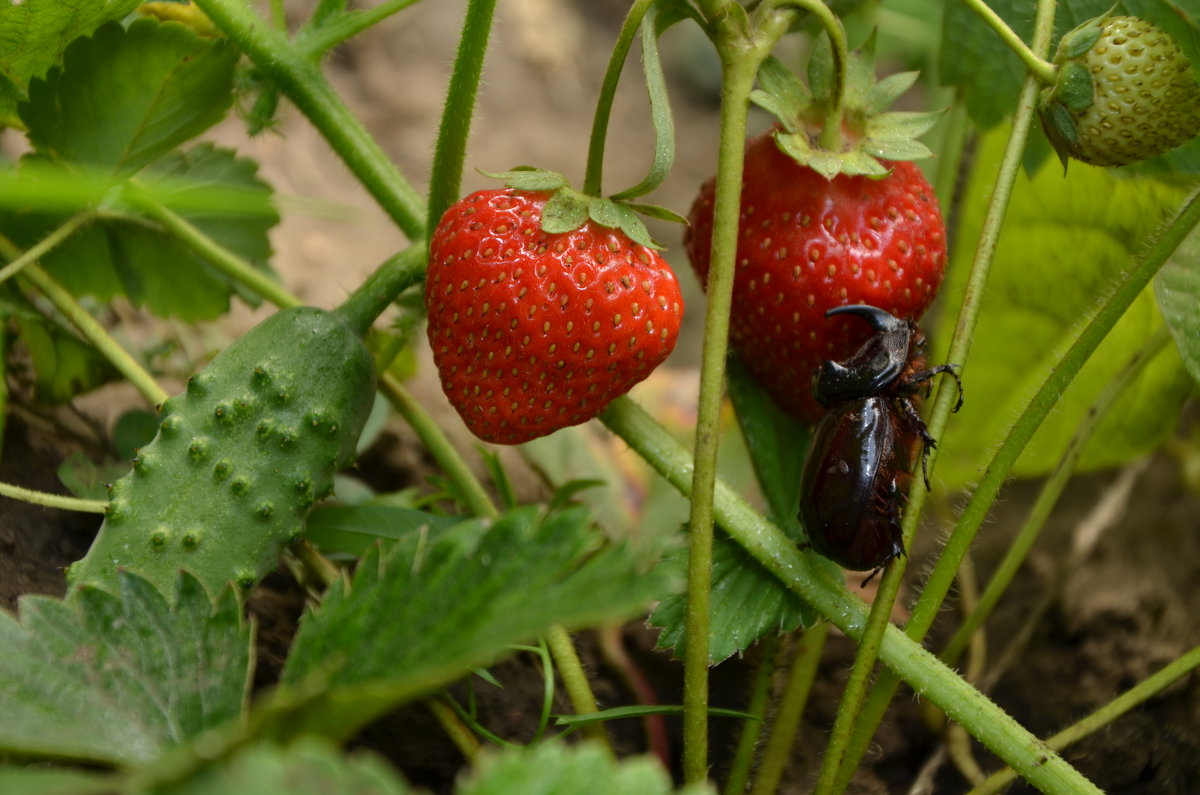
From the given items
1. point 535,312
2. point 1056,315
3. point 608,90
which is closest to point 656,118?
point 608,90

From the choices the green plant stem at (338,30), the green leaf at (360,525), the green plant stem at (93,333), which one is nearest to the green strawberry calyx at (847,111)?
the green plant stem at (338,30)

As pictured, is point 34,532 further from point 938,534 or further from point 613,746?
point 938,534

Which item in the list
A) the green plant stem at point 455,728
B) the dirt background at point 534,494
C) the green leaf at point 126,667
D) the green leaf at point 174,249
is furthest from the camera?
the green leaf at point 174,249

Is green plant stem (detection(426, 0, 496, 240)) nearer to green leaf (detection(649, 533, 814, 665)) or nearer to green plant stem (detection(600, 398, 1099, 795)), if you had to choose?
green plant stem (detection(600, 398, 1099, 795))

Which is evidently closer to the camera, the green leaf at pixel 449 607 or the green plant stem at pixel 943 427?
the green leaf at pixel 449 607

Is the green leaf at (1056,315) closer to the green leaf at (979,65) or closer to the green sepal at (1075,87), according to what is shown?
the green leaf at (979,65)

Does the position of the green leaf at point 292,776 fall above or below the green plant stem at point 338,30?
below

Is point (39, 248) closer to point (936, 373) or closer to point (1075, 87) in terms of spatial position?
point (936, 373)
